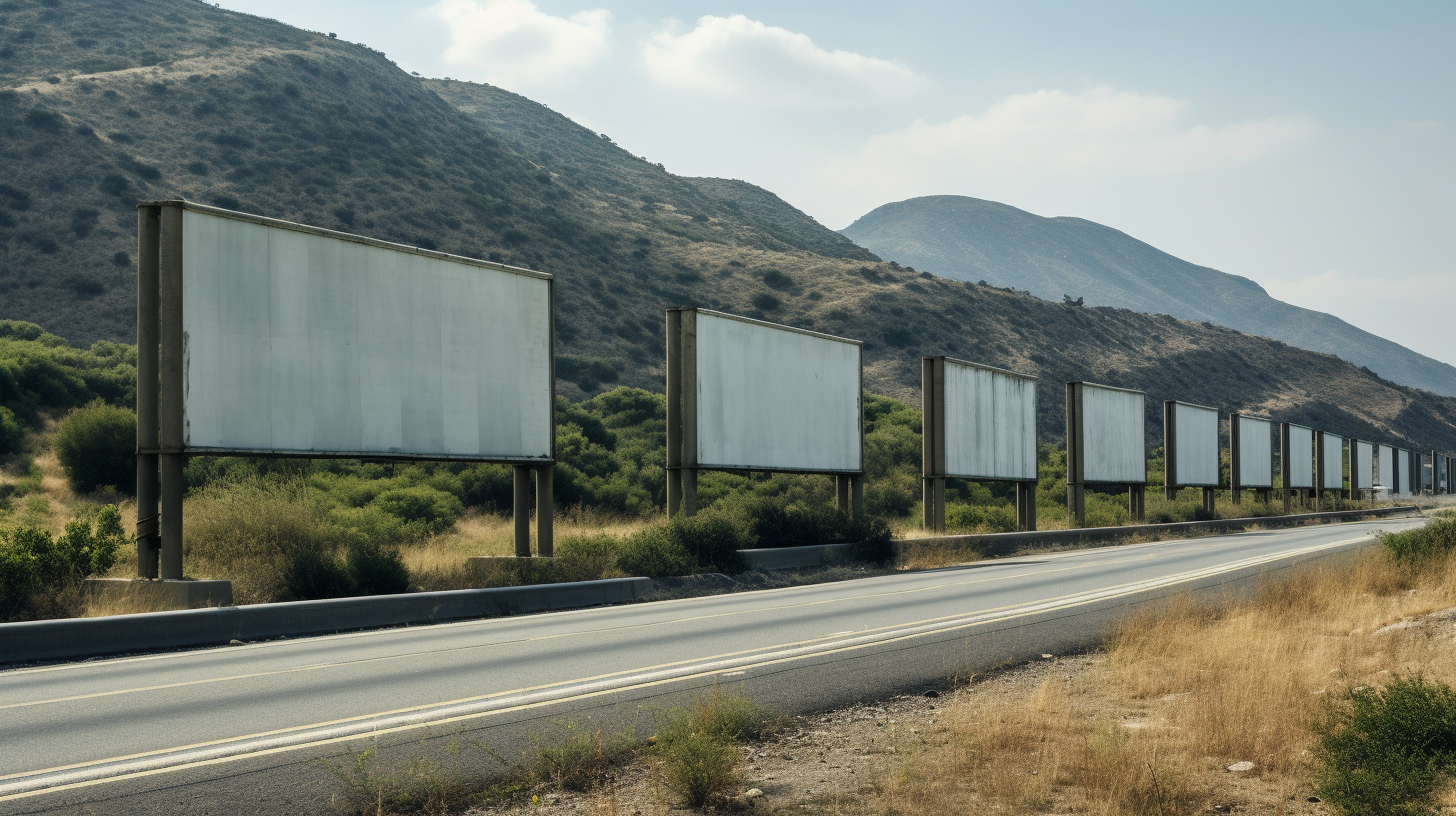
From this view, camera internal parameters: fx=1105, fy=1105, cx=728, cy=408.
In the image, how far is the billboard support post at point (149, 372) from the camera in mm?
14781

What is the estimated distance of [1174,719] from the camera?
26.2ft

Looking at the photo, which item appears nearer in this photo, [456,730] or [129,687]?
[456,730]

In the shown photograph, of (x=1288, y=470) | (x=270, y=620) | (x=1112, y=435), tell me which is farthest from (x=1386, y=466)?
(x=270, y=620)

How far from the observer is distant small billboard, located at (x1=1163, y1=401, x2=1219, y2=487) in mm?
49000

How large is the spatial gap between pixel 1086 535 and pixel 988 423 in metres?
5.08

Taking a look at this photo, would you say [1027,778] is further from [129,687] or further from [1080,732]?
[129,687]

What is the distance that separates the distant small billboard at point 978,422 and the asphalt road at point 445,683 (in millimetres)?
14425

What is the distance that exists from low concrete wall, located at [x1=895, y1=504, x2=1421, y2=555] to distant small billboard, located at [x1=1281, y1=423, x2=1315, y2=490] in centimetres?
945

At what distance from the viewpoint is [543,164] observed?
145m

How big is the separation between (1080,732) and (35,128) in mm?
89037

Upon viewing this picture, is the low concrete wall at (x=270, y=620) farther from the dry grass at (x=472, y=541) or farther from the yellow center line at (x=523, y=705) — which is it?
the yellow center line at (x=523, y=705)

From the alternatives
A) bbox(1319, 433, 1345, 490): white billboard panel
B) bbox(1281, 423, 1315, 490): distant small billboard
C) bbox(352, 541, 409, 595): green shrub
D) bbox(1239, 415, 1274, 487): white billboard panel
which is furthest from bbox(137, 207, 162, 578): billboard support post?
bbox(1319, 433, 1345, 490): white billboard panel

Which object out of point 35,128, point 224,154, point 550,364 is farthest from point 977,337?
point 550,364

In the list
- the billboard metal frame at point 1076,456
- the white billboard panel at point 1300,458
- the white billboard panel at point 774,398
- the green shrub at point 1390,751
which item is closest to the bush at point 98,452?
the white billboard panel at point 774,398
